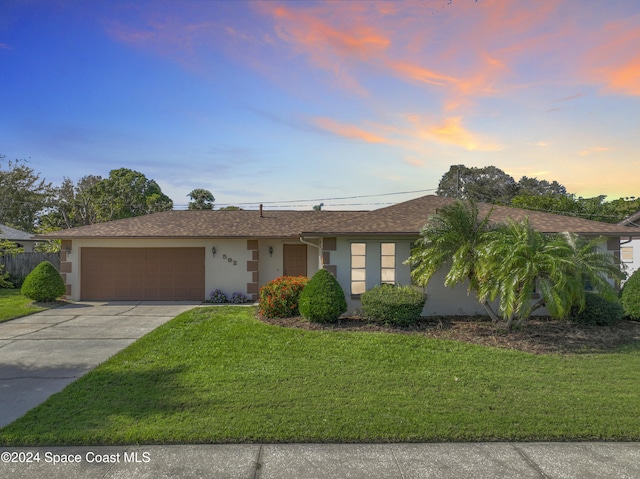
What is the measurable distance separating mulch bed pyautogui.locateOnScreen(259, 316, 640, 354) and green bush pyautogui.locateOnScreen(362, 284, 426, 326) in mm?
202

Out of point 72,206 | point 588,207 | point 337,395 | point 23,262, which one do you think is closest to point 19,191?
point 72,206

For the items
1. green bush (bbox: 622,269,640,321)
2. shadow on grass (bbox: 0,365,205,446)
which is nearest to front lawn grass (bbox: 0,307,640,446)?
shadow on grass (bbox: 0,365,205,446)

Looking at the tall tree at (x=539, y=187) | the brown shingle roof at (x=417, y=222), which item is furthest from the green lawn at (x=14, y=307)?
the tall tree at (x=539, y=187)

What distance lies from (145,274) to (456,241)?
11.6m

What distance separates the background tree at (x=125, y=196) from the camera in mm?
30922

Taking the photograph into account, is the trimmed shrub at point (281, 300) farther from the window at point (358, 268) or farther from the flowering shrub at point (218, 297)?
the flowering shrub at point (218, 297)

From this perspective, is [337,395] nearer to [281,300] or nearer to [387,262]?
[281,300]

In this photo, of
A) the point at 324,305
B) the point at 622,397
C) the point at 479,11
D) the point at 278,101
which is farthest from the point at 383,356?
the point at 278,101

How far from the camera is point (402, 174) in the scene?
699 inches

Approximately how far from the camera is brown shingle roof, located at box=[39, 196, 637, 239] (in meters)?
10.9

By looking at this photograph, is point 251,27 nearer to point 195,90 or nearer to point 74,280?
point 195,90

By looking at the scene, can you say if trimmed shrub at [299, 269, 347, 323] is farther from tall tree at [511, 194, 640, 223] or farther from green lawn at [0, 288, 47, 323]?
tall tree at [511, 194, 640, 223]

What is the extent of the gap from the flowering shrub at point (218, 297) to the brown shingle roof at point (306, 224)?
216 cm

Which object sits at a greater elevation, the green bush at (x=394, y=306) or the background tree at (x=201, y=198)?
the background tree at (x=201, y=198)
